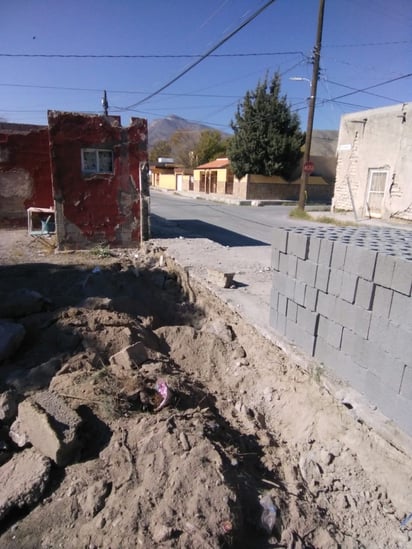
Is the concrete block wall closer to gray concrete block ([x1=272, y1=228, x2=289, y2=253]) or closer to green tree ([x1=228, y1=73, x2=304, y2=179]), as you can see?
gray concrete block ([x1=272, y1=228, x2=289, y2=253])

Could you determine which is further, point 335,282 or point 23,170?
point 23,170

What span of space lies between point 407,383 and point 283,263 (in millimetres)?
1630

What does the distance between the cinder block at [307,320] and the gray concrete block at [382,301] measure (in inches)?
28.4

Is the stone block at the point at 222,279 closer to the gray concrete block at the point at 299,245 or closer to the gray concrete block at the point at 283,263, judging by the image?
the gray concrete block at the point at 283,263

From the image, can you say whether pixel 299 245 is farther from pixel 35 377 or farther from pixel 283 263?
pixel 35 377

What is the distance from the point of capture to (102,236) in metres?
9.82

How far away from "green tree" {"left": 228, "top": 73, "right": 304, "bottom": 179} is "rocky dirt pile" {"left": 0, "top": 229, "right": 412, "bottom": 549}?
81.9 ft

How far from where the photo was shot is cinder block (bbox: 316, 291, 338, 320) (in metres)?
3.28

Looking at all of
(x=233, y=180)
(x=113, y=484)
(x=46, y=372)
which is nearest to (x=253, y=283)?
(x=46, y=372)

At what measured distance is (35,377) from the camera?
11.9 ft

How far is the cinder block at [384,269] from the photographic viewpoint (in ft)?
8.69

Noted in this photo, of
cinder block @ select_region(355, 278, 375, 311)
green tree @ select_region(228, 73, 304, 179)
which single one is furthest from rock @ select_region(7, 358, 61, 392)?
green tree @ select_region(228, 73, 304, 179)

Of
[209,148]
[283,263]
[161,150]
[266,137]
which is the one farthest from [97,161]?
[161,150]

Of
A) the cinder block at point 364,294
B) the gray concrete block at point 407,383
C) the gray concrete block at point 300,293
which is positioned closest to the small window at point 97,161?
the gray concrete block at point 300,293
